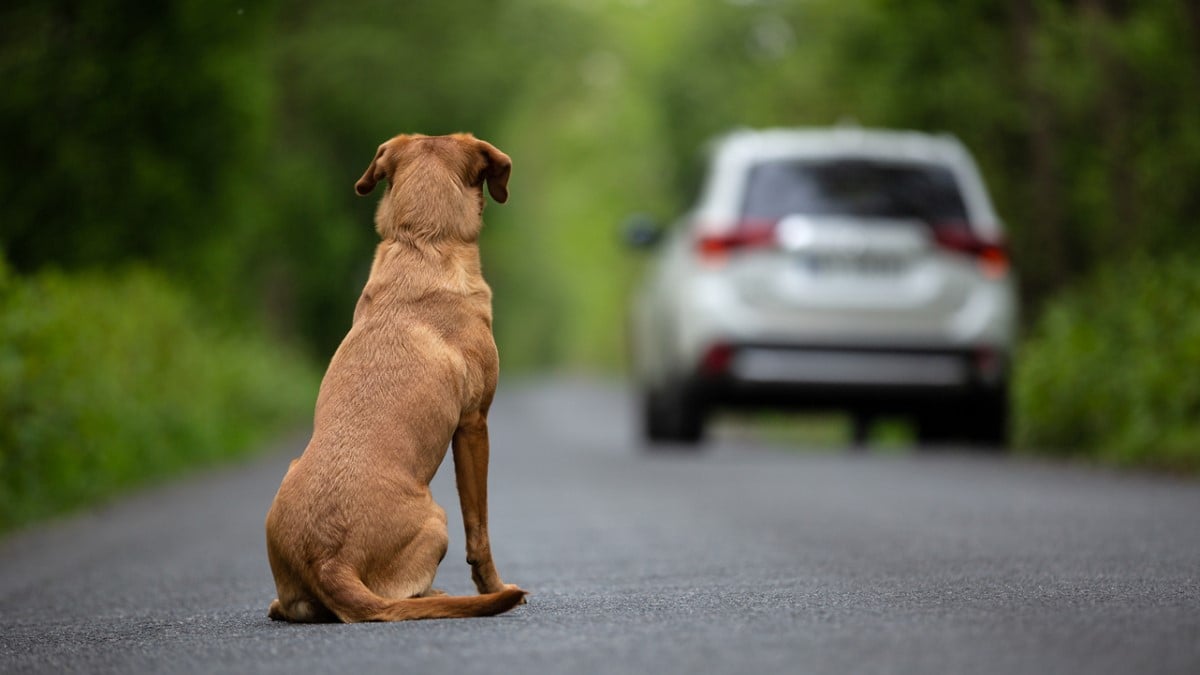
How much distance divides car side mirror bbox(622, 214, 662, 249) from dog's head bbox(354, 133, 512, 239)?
827 cm

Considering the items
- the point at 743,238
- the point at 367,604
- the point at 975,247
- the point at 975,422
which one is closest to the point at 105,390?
the point at 743,238

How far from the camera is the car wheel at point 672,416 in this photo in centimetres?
1325

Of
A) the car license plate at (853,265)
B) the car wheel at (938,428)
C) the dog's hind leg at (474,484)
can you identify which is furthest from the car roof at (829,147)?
the dog's hind leg at (474,484)

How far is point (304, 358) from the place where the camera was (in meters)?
30.4

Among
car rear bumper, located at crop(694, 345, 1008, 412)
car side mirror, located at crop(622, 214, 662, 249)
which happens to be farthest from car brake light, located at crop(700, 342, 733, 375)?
car side mirror, located at crop(622, 214, 662, 249)

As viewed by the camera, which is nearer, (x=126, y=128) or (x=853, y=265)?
(x=853, y=265)

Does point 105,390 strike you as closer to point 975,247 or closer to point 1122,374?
point 975,247

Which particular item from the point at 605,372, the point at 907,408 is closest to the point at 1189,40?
the point at 907,408

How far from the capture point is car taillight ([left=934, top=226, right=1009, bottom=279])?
12352 mm

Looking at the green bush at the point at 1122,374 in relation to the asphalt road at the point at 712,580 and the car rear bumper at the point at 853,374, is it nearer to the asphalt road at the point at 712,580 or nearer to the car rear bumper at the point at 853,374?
the asphalt road at the point at 712,580

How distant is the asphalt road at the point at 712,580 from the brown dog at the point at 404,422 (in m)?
0.16

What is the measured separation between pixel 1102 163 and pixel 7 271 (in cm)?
1182

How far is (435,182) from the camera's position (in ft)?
19.5

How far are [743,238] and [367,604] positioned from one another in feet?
25.3
